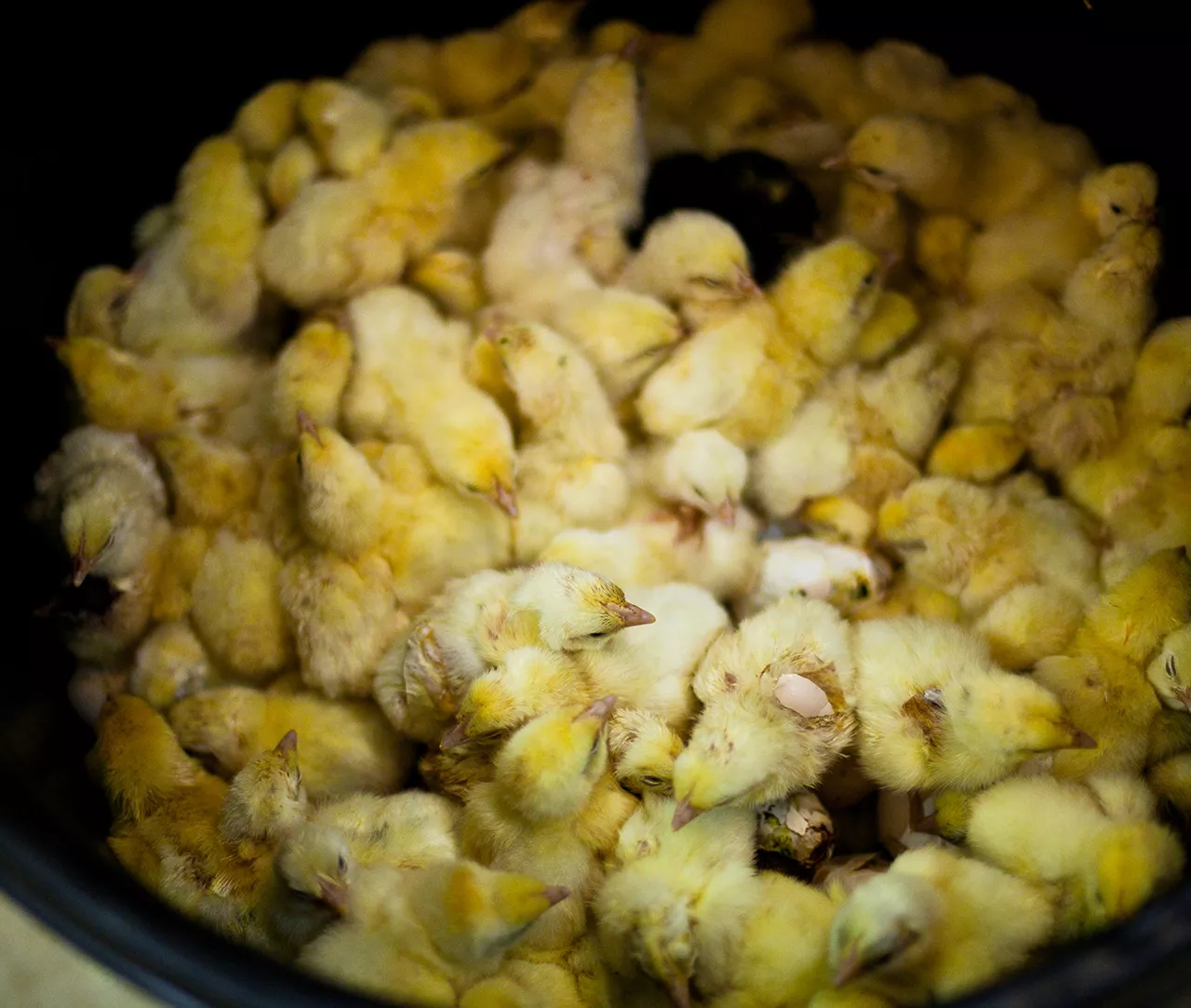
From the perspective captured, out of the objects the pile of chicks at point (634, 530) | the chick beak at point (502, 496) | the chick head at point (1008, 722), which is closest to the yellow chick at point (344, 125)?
the pile of chicks at point (634, 530)

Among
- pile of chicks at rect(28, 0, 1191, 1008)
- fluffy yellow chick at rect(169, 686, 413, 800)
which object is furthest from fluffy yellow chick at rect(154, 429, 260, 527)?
fluffy yellow chick at rect(169, 686, 413, 800)

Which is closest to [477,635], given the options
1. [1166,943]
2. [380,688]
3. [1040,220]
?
[380,688]

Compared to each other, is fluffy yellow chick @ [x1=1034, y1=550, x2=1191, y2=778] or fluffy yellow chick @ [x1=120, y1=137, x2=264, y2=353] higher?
fluffy yellow chick @ [x1=120, y1=137, x2=264, y2=353]

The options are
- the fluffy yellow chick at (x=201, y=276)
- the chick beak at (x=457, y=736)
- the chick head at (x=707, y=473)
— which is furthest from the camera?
the fluffy yellow chick at (x=201, y=276)

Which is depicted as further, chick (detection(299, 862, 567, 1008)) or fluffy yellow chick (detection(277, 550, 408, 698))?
fluffy yellow chick (detection(277, 550, 408, 698))

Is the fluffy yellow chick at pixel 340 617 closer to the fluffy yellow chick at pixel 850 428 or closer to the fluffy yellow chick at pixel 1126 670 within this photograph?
the fluffy yellow chick at pixel 850 428

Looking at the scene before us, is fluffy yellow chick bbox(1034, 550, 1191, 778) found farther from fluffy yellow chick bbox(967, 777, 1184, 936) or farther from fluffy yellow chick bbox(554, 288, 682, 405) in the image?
fluffy yellow chick bbox(554, 288, 682, 405)

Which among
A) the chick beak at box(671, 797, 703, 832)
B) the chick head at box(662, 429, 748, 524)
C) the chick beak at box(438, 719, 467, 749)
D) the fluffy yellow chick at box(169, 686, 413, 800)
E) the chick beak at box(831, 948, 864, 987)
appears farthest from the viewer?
the chick head at box(662, 429, 748, 524)

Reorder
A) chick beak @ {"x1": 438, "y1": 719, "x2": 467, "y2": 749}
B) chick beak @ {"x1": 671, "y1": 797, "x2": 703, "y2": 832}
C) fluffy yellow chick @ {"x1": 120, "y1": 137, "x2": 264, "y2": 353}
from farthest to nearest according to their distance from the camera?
fluffy yellow chick @ {"x1": 120, "y1": 137, "x2": 264, "y2": 353} < chick beak @ {"x1": 438, "y1": 719, "x2": 467, "y2": 749} < chick beak @ {"x1": 671, "y1": 797, "x2": 703, "y2": 832}
